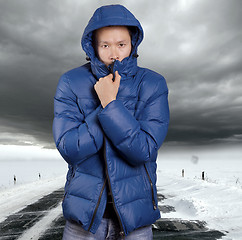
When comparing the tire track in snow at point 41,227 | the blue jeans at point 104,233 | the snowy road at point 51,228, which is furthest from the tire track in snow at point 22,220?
the blue jeans at point 104,233

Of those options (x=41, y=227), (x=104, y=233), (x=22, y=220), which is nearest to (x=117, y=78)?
(x=104, y=233)

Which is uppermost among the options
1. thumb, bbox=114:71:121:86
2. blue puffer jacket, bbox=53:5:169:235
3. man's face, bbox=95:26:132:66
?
man's face, bbox=95:26:132:66

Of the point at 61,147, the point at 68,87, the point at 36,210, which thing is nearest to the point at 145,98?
the point at 68,87

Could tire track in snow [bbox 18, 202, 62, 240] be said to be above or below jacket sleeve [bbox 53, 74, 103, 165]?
below

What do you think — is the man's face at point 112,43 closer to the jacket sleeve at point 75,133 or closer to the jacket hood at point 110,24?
the jacket hood at point 110,24

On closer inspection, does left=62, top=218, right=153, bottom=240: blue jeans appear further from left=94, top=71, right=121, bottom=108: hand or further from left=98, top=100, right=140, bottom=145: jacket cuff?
left=94, top=71, right=121, bottom=108: hand

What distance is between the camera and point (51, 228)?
18.6 ft

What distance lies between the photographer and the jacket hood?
1715mm

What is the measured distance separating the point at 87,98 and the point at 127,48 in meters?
0.50

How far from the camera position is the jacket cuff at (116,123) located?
1.52 metres

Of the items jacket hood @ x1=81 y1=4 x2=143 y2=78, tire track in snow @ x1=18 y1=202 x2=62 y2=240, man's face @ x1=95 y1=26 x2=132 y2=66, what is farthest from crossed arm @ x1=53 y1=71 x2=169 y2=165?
tire track in snow @ x1=18 y1=202 x2=62 y2=240

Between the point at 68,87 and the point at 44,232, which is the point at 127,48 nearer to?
the point at 68,87

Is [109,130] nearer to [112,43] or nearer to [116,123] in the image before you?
Result: [116,123]

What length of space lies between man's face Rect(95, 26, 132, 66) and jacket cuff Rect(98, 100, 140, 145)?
44 cm
